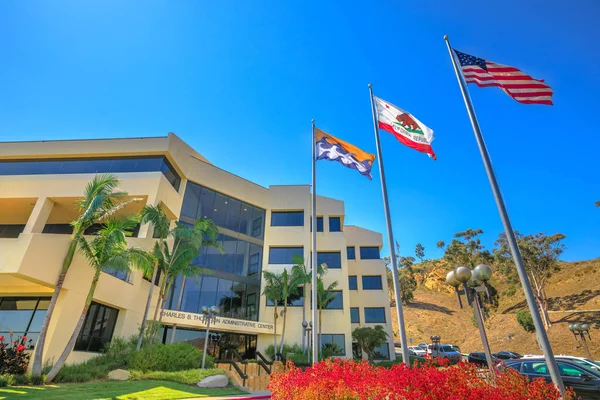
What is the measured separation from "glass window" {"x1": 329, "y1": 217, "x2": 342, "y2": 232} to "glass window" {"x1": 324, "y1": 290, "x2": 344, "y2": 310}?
613 cm

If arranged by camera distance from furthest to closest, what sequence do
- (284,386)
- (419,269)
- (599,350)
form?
(419,269) → (599,350) → (284,386)

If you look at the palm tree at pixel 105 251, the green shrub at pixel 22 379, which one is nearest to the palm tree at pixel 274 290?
the palm tree at pixel 105 251

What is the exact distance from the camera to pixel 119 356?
14445mm

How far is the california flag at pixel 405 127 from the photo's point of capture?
9750mm

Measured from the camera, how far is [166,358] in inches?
577

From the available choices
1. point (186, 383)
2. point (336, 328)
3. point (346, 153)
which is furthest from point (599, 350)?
point (186, 383)

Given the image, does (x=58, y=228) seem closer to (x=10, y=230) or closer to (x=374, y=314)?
(x=10, y=230)

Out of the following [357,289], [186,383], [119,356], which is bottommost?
[186,383]

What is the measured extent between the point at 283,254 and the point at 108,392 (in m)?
19.1

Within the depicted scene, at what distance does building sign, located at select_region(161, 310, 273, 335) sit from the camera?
19.0 m

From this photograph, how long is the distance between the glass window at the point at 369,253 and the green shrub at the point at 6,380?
27.3m

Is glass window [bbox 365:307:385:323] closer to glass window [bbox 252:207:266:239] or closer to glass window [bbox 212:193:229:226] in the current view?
glass window [bbox 252:207:266:239]

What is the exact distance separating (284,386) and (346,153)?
809 cm

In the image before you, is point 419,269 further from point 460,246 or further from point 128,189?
point 128,189
